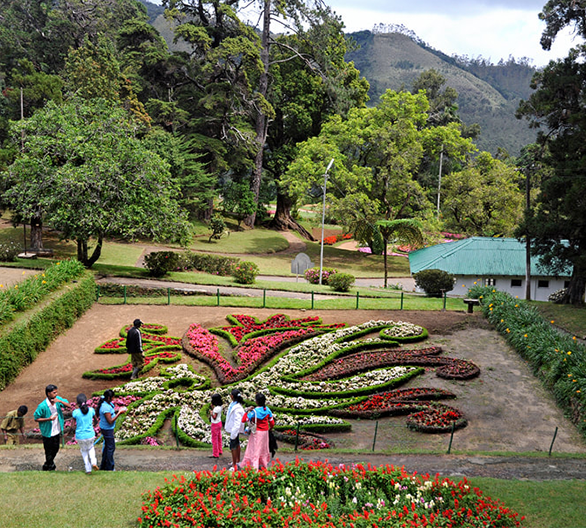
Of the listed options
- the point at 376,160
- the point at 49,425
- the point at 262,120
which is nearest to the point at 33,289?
the point at 49,425

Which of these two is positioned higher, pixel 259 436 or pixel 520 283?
pixel 520 283

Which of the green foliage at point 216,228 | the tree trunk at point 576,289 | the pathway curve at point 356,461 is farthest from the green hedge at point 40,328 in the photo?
the green foliage at point 216,228

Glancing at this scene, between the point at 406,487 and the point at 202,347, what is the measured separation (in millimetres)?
11184

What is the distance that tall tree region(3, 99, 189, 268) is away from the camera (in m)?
24.8

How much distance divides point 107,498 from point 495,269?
101 feet

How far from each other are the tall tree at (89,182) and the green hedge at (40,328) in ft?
11.5

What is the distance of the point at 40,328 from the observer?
1794cm

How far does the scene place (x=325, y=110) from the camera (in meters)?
59.2

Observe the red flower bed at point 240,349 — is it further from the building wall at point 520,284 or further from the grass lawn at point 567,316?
the building wall at point 520,284

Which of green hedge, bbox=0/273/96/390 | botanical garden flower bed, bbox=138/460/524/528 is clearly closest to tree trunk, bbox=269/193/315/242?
green hedge, bbox=0/273/96/390

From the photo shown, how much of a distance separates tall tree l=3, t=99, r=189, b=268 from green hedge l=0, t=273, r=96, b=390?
3505mm

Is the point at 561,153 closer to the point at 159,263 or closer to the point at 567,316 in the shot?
the point at 567,316

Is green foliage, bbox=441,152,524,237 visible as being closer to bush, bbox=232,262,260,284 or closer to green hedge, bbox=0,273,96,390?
bush, bbox=232,262,260,284

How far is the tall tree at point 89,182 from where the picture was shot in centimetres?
2480
